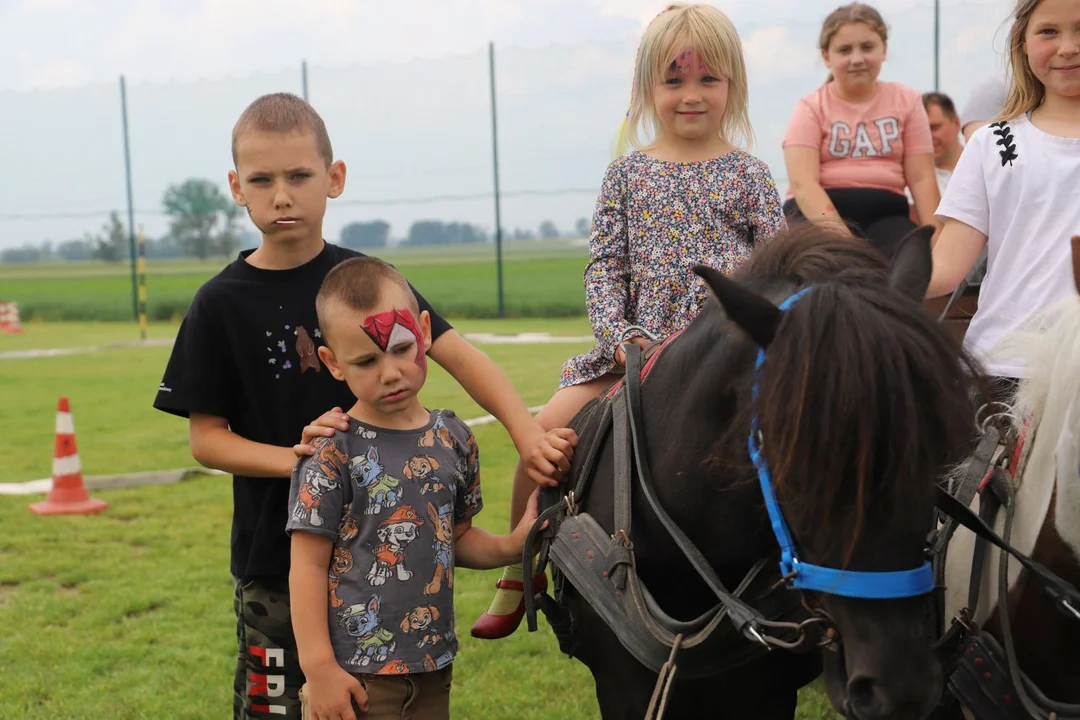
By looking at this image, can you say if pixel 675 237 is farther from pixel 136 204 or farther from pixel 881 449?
pixel 136 204

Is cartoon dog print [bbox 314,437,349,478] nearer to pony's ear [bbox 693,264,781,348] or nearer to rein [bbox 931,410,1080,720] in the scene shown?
pony's ear [bbox 693,264,781,348]

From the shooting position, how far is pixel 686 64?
2652mm

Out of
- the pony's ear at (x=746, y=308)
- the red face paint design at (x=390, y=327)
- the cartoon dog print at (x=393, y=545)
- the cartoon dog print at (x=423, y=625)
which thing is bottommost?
the cartoon dog print at (x=423, y=625)

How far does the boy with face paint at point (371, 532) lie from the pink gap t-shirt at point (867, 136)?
2.58 m

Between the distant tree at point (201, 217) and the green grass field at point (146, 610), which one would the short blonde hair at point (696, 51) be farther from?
the distant tree at point (201, 217)

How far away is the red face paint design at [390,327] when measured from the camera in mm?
2078

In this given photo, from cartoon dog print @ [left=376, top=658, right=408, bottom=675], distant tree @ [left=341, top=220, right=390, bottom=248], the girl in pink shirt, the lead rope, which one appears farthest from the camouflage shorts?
distant tree @ [left=341, top=220, right=390, bottom=248]

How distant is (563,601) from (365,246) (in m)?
23.8

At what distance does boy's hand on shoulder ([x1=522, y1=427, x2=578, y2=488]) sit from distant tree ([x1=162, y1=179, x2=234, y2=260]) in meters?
23.7

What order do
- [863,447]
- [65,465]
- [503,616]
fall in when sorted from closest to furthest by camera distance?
1. [863,447]
2. [503,616]
3. [65,465]

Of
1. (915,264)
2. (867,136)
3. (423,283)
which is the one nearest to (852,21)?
(867,136)

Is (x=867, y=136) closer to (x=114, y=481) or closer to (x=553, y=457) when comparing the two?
(x=553, y=457)

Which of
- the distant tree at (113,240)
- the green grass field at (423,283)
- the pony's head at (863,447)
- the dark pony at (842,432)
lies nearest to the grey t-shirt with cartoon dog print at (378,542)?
the dark pony at (842,432)

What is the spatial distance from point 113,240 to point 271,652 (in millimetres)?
24304
